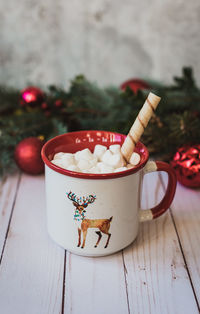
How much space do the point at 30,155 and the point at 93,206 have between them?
394 millimetres

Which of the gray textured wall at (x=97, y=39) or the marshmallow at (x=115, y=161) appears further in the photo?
the gray textured wall at (x=97, y=39)

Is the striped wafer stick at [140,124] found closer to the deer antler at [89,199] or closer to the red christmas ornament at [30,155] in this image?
the deer antler at [89,199]

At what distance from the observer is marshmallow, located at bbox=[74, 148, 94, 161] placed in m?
0.76

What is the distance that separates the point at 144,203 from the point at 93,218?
11.2 inches

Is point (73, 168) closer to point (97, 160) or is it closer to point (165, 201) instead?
point (97, 160)

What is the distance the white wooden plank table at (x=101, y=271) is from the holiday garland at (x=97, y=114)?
0.23 meters

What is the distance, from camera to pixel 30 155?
3.34ft

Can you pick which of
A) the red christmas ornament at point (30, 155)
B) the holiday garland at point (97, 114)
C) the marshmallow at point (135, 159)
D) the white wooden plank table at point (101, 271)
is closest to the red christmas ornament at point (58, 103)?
the holiday garland at point (97, 114)

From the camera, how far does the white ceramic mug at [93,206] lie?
0.67m

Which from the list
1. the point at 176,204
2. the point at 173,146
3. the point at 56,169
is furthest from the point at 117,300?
the point at 173,146

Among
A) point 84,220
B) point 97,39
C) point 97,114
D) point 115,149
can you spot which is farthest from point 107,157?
point 97,39

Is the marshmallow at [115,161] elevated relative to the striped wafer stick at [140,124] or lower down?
lower down

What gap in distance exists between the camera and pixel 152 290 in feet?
2.21

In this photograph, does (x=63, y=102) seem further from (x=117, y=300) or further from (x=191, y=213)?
(x=117, y=300)
